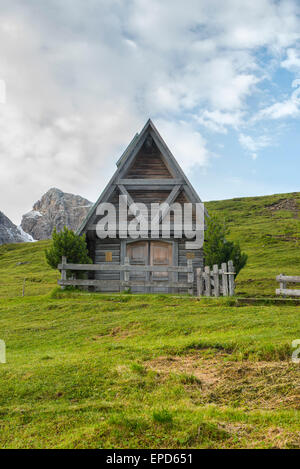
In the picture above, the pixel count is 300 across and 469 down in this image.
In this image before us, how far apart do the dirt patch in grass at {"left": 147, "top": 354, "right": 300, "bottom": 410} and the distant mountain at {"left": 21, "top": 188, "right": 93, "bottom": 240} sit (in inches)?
5621

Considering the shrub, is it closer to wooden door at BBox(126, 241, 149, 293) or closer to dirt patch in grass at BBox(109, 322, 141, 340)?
dirt patch in grass at BBox(109, 322, 141, 340)

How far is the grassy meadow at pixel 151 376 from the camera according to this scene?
16.6ft

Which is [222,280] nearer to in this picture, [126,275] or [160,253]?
[126,275]

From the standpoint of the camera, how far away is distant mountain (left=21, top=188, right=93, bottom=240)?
508 feet

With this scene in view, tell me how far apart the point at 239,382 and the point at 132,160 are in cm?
1636

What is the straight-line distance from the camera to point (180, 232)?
67.6 ft

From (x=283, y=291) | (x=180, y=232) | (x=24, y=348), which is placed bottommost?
(x=24, y=348)

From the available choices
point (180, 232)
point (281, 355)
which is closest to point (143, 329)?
point (281, 355)

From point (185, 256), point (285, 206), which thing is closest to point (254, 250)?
point (185, 256)

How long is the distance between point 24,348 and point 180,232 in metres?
11.3

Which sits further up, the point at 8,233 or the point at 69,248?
the point at 8,233

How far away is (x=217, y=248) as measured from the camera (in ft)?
63.7
